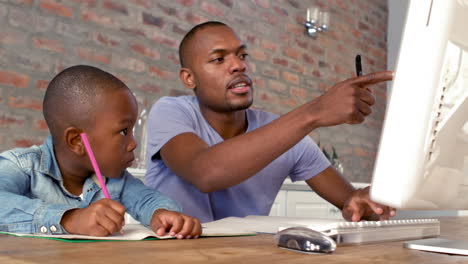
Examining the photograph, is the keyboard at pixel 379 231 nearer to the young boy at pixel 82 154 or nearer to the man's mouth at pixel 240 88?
the young boy at pixel 82 154

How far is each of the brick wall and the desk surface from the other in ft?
5.02

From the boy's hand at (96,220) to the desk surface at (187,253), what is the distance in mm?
66

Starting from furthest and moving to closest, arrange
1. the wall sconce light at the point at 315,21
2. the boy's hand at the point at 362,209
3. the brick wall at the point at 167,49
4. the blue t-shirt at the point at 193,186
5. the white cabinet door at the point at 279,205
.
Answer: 1. the wall sconce light at the point at 315,21
2. the white cabinet door at the point at 279,205
3. the brick wall at the point at 167,49
4. the blue t-shirt at the point at 193,186
5. the boy's hand at the point at 362,209

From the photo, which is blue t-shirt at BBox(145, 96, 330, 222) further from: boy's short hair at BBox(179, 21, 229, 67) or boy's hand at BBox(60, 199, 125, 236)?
boy's hand at BBox(60, 199, 125, 236)

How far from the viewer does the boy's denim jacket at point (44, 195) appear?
2.71 feet

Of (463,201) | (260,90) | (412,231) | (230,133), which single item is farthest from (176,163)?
(260,90)

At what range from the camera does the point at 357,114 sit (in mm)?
1010

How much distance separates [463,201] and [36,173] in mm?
762

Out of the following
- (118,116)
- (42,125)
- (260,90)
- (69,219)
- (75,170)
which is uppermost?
(260,90)

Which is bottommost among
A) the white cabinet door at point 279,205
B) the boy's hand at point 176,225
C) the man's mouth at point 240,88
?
the boy's hand at point 176,225

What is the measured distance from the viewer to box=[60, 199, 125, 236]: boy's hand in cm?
76

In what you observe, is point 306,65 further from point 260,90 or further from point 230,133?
point 230,133

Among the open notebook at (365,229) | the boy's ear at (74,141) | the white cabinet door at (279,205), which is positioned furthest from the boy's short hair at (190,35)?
the white cabinet door at (279,205)

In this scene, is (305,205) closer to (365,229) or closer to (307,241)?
(365,229)
